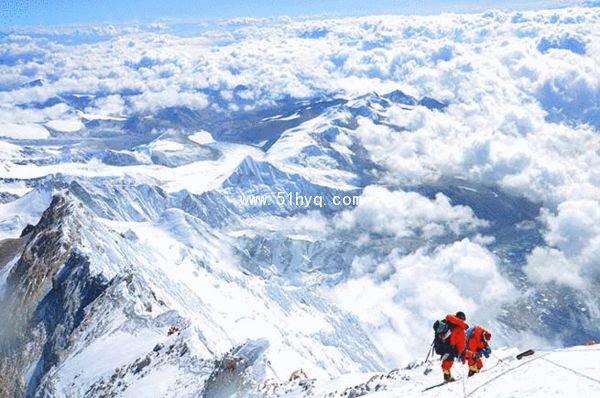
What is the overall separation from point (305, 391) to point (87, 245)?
74160 mm

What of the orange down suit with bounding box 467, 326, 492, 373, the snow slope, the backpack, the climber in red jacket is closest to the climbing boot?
the snow slope

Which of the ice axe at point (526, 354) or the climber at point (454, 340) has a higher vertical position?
the climber at point (454, 340)

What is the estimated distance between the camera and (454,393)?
1267 inches

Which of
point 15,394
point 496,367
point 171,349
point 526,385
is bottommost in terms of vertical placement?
point 15,394

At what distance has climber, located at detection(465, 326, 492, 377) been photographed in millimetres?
34844

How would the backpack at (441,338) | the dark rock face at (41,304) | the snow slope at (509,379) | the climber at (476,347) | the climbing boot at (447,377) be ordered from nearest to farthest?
the snow slope at (509,379) < the backpack at (441,338) < the climber at (476,347) < the climbing boot at (447,377) < the dark rock face at (41,304)

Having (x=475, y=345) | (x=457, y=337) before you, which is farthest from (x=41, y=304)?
(x=475, y=345)

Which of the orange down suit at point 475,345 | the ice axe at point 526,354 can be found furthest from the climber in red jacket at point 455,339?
the ice axe at point 526,354

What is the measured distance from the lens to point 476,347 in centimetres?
3503

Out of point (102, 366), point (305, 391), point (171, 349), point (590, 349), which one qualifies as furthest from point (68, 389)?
point (590, 349)

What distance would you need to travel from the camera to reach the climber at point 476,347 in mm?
34844

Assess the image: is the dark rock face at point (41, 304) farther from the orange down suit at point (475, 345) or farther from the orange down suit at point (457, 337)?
the orange down suit at point (475, 345)

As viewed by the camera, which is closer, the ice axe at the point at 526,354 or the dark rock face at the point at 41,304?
the ice axe at the point at 526,354

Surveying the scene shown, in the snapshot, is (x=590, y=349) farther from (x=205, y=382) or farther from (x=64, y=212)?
(x=64, y=212)
